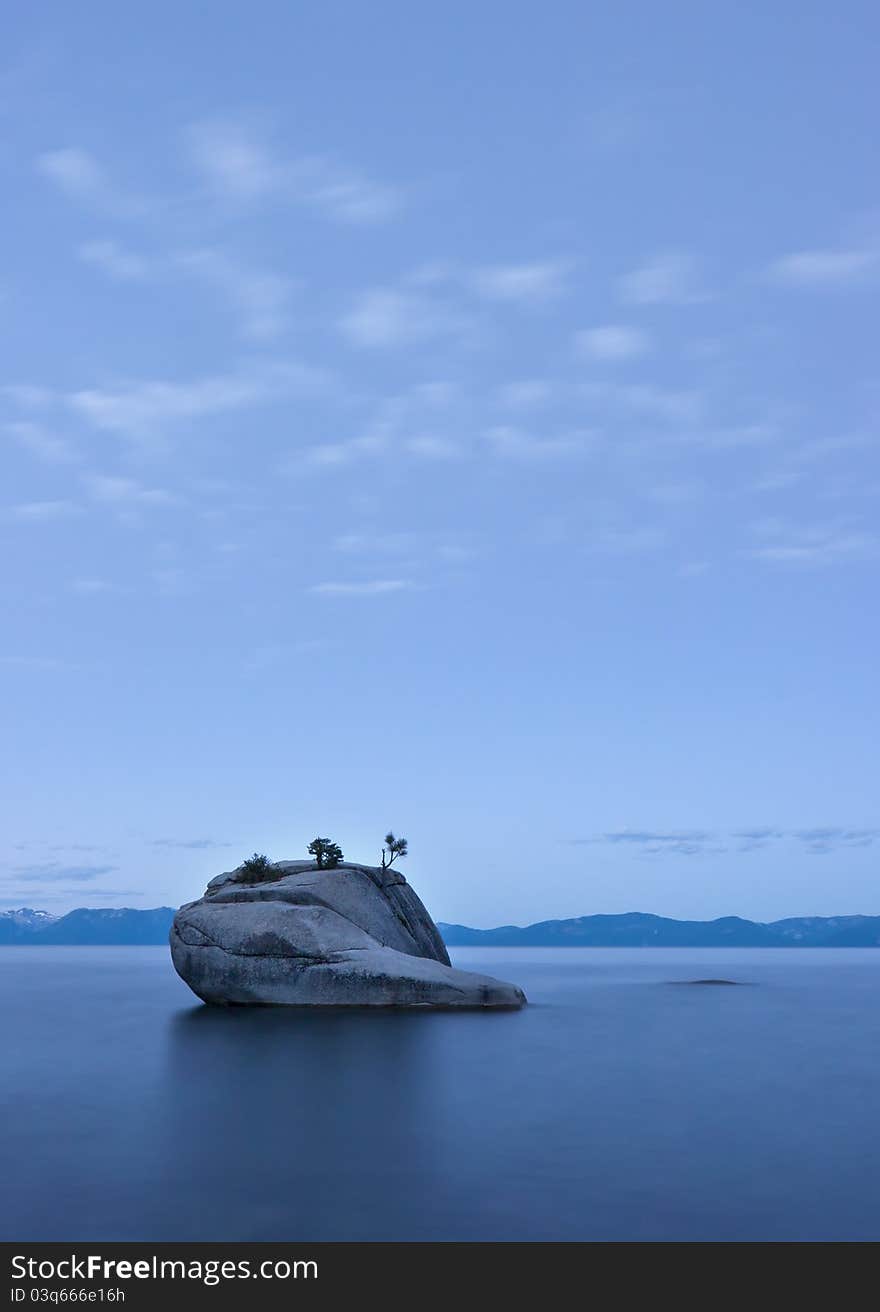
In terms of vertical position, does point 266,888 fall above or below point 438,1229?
above

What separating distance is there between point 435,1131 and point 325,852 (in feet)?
114

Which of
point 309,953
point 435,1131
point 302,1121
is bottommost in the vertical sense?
point 435,1131

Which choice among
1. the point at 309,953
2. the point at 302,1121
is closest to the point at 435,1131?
the point at 302,1121

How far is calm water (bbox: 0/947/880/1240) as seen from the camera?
17969 millimetres

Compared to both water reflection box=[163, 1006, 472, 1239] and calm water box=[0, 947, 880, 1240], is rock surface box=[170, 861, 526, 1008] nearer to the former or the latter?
calm water box=[0, 947, 880, 1240]

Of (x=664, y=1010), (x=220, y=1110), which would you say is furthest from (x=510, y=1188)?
(x=664, y=1010)

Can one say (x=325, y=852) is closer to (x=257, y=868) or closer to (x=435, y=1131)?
(x=257, y=868)

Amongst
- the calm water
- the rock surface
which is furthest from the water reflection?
the rock surface

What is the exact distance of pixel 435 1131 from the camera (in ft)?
82.7

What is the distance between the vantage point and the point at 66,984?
4102 inches

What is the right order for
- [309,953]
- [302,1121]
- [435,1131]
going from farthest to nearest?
[309,953] < [302,1121] < [435,1131]

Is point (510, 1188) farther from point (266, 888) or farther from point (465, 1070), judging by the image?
point (266, 888)
